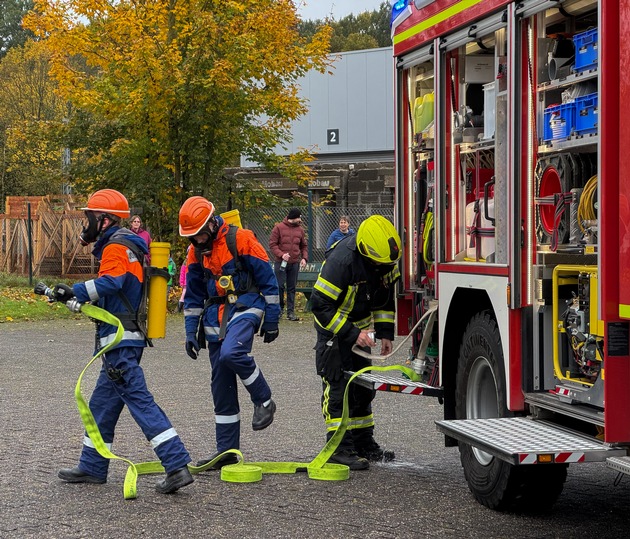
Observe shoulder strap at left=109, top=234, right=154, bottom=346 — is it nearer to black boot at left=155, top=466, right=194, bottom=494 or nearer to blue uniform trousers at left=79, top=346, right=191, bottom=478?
blue uniform trousers at left=79, top=346, right=191, bottom=478

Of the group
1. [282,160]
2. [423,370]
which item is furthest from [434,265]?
[282,160]

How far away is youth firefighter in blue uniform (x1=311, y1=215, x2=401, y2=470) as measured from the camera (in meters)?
7.52

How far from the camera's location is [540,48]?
577cm

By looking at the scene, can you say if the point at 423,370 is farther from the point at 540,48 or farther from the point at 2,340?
the point at 2,340

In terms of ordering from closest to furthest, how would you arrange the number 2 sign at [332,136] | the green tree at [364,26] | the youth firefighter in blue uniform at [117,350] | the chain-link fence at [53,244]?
the youth firefighter in blue uniform at [117,350] < the chain-link fence at [53,244] < the number 2 sign at [332,136] < the green tree at [364,26]

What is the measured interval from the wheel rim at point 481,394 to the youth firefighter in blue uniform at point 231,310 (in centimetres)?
143

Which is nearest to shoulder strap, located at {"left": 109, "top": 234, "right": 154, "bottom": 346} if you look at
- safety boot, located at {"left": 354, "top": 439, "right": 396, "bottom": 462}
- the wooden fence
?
safety boot, located at {"left": 354, "top": 439, "right": 396, "bottom": 462}

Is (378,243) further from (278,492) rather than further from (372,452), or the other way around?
(278,492)

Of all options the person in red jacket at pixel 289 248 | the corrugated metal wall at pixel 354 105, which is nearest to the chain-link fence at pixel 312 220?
the person in red jacket at pixel 289 248

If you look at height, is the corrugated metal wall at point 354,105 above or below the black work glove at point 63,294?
above

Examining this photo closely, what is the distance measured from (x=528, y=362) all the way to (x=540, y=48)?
1556 millimetres

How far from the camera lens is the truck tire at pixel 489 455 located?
19.8 feet

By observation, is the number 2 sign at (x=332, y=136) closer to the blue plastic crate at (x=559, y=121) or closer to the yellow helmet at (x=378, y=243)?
the yellow helmet at (x=378, y=243)

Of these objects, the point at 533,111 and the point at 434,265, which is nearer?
the point at 533,111
